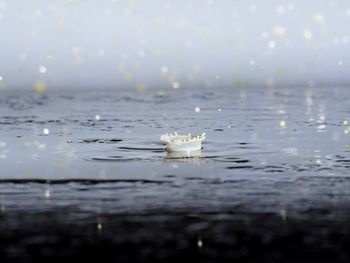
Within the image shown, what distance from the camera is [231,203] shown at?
31.9m

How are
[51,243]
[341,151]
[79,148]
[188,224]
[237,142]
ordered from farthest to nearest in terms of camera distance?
[237,142], [79,148], [341,151], [188,224], [51,243]

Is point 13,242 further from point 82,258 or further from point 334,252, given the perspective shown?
point 334,252

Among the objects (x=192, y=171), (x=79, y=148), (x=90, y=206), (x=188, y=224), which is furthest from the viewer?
(x=79, y=148)

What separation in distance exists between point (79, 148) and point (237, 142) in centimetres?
1586

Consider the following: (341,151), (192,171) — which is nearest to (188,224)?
(192,171)

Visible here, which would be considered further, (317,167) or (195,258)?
(317,167)

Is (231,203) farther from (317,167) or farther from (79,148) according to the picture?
(79,148)

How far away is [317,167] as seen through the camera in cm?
4725

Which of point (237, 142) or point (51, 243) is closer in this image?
point (51, 243)

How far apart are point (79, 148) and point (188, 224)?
40.4 meters

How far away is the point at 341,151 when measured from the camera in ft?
198

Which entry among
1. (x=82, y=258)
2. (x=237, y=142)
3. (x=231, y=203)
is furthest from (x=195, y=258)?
(x=237, y=142)

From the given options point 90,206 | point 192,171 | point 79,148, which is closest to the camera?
point 90,206

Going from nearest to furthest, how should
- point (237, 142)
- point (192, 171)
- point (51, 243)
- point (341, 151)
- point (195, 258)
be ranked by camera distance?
point (195, 258) → point (51, 243) → point (192, 171) → point (341, 151) → point (237, 142)
